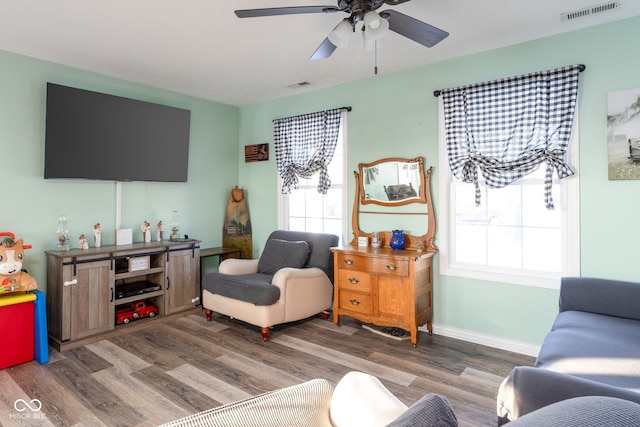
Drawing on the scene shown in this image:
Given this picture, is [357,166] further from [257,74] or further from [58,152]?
[58,152]

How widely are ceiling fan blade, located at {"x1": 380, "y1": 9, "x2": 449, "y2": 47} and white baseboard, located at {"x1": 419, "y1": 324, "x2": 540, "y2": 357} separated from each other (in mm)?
2459

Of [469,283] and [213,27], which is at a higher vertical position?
[213,27]

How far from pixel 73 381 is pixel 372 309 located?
2.38 m

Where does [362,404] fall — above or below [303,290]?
above

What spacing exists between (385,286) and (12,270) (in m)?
3.04

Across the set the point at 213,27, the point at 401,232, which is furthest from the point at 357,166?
the point at 213,27

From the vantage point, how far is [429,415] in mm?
818

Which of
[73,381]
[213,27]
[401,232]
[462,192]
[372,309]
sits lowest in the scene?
[73,381]

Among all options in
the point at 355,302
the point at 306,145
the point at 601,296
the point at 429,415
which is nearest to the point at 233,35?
the point at 306,145

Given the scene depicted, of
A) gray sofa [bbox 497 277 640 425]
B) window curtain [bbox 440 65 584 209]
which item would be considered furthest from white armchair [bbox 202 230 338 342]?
gray sofa [bbox 497 277 640 425]

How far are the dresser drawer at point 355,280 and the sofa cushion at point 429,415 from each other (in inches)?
101

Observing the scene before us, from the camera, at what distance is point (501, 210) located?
3.25 metres

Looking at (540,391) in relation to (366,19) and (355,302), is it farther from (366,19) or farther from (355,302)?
(355,302)

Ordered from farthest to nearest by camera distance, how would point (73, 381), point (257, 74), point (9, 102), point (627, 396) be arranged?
point (257, 74)
point (9, 102)
point (73, 381)
point (627, 396)
